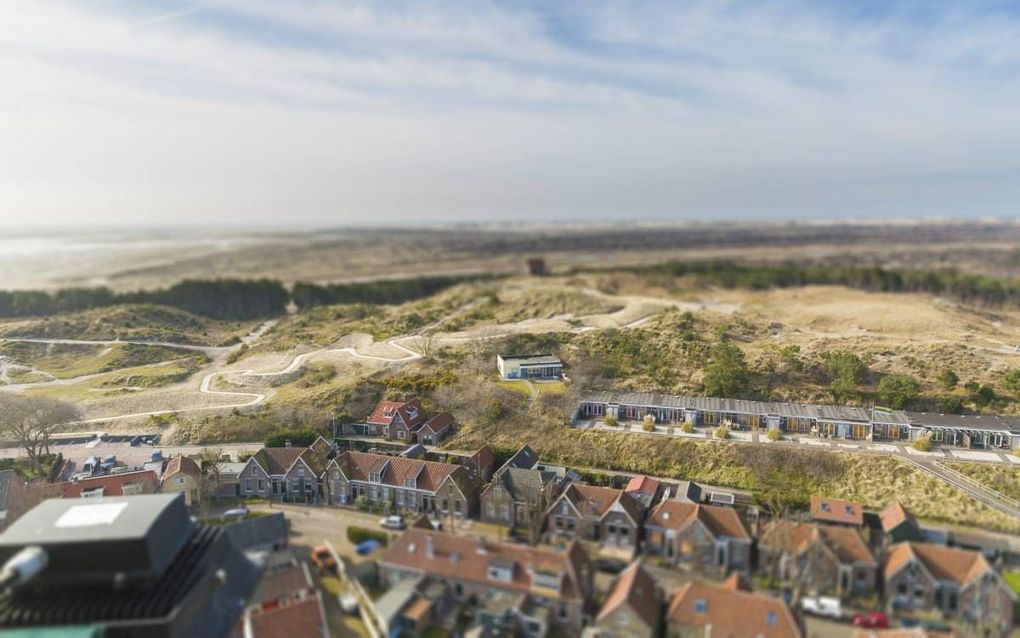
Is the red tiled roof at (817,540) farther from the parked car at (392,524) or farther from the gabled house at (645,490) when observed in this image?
the parked car at (392,524)

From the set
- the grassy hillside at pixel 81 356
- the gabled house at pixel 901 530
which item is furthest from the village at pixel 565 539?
the grassy hillside at pixel 81 356

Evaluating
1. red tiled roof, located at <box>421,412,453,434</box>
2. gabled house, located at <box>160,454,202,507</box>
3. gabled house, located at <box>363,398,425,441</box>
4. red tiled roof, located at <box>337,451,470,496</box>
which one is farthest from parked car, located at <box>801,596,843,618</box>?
gabled house, located at <box>160,454,202,507</box>

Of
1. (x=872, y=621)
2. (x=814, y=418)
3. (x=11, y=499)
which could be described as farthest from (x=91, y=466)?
(x=814, y=418)

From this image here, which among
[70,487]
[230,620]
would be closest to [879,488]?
[230,620]

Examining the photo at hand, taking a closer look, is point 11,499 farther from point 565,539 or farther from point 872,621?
point 872,621

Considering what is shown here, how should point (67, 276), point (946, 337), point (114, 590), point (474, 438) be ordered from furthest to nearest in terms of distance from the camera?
point (67, 276), point (946, 337), point (474, 438), point (114, 590)

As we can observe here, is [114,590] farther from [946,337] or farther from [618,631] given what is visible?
[946,337]
